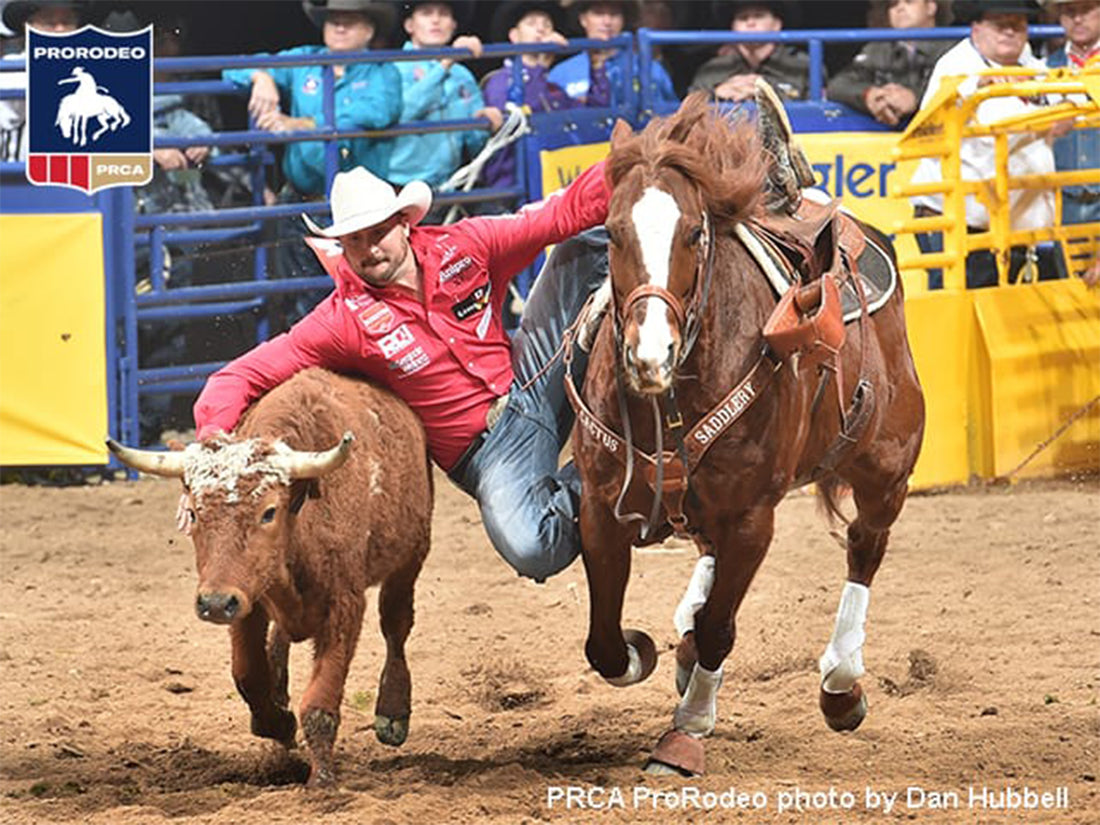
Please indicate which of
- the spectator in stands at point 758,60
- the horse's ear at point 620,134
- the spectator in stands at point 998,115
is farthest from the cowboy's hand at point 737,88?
the horse's ear at point 620,134

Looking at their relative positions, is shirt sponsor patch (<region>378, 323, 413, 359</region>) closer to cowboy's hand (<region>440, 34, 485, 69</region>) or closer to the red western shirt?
the red western shirt

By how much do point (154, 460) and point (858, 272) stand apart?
7.32 ft

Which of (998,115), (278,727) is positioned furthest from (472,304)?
(998,115)

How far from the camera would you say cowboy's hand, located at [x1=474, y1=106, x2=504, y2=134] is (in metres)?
9.77

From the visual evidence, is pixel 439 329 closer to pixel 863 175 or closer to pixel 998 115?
pixel 998 115

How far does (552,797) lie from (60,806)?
4.08 feet

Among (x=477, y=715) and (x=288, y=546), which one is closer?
(x=288, y=546)


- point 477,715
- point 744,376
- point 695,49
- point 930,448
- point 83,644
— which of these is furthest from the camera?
point 695,49

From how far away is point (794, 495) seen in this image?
8.88 meters

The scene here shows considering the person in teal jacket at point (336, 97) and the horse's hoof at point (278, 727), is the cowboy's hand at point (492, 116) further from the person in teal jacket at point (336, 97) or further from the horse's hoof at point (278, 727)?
the horse's hoof at point (278, 727)

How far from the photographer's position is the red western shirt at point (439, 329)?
5.14 metres

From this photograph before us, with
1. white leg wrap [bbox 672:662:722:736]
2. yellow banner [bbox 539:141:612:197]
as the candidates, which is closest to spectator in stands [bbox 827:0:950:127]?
yellow banner [bbox 539:141:612:197]

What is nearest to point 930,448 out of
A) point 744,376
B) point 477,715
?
point 477,715

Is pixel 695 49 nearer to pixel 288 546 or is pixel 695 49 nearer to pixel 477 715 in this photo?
pixel 477 715
